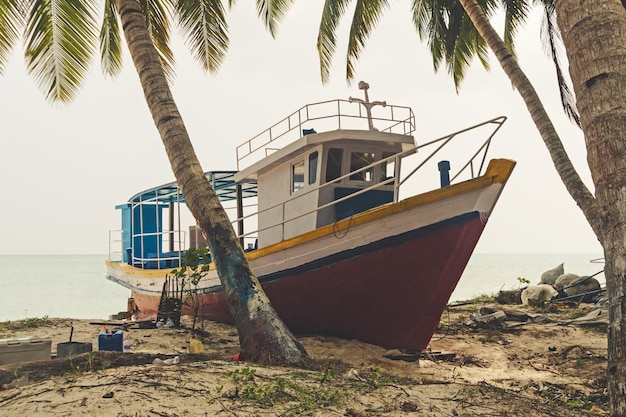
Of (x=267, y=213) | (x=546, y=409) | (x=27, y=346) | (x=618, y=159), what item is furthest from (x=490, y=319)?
(x=27, y=346)

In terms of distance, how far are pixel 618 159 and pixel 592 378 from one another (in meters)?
4.69

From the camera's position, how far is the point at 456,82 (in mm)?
17281

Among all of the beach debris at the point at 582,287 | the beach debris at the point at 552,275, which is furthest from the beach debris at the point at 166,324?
the beach debris at the point at 552,275

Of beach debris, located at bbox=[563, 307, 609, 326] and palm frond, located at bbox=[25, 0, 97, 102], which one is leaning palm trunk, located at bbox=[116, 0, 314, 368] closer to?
palm frond, located at bbox=[25, 0, 97, 102]

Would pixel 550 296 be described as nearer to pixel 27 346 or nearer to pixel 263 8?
pixel 263 8

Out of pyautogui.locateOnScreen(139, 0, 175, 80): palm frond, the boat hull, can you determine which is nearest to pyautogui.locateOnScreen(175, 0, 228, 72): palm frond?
pyautogui.locateOnScreen(139, 0, 175, 80): palm frond

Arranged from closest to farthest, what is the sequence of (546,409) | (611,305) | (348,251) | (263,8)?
(611,305), (546,409), (348,251), (263,8)

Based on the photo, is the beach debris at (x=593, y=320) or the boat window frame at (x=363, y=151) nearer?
the boat window frame at (x=363, y=151)

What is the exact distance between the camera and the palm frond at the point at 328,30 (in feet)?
50.1

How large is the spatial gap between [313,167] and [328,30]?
6.02 metres

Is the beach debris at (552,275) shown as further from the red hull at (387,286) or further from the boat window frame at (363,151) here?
the red hull at (387,286)

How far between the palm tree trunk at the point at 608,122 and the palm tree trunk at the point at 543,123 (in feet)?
20.1

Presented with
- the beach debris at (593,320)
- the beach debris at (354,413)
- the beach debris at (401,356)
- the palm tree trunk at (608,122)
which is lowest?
the beach debris at (401,356)

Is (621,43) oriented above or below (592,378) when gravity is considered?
above
